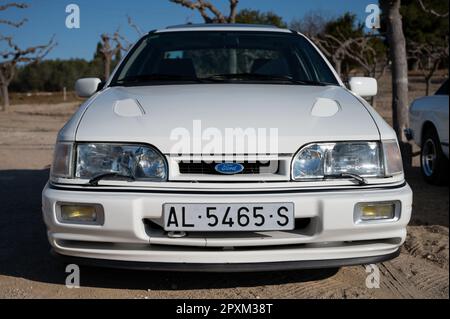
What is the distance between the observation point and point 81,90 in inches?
134

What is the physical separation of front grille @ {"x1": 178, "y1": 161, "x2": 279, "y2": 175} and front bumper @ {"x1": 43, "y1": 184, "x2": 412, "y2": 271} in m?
0.13

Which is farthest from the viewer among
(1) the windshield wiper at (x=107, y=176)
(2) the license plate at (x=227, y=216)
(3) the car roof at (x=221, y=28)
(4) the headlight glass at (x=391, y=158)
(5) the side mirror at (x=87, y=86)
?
(3) the car roof at (x=221, y=28)

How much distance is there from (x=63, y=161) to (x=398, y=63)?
5.52m

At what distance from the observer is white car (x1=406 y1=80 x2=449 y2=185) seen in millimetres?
5203

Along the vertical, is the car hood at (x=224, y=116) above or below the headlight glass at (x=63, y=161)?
above

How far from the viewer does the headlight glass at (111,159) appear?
7.63 ft

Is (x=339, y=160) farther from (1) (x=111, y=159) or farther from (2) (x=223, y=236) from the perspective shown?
(1) (x=111, y=159)

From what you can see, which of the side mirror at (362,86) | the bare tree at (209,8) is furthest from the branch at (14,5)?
the side mirror at (362,86)

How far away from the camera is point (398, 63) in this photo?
22.0ft

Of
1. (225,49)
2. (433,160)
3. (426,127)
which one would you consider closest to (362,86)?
(225,49)

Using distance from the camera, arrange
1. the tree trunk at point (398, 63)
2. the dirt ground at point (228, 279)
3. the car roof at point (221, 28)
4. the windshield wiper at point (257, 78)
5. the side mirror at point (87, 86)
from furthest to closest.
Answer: the tree trunk at point (398, 63), the car roof at point (221, 28), the side mirror at point (87, 86), the windshield wiper at point (257, 78), the dirt ground at point (228, 279)

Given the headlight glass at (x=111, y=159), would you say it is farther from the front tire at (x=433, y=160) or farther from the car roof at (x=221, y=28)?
the front tire at (x=433, y=160)

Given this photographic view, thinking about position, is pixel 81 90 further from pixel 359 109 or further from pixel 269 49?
pixel 359 109

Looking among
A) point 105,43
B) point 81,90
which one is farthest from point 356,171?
point 105,43
